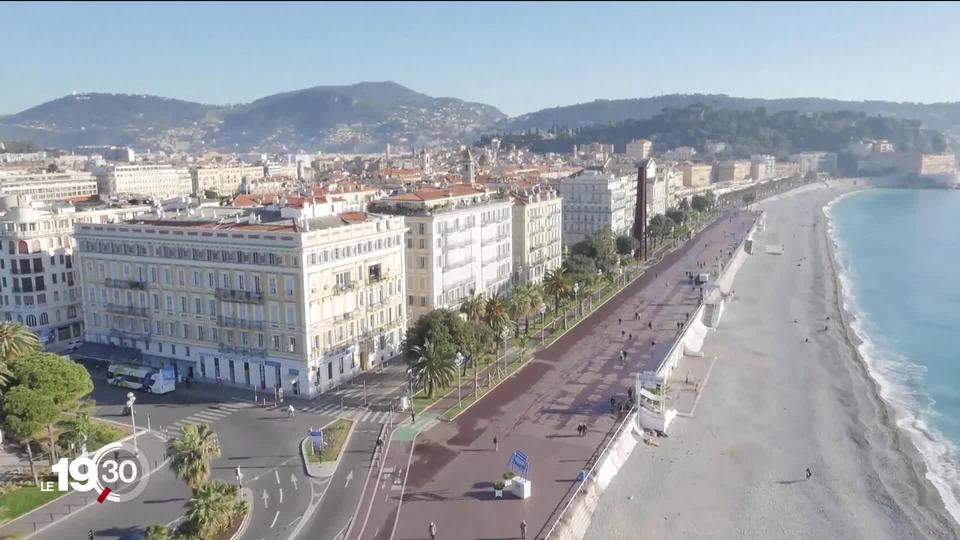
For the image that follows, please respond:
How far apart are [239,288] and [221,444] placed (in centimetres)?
1509

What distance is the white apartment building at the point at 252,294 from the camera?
5844 centimetres

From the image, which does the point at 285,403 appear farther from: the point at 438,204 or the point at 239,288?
the point at 438,204

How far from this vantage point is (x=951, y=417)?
210 feet

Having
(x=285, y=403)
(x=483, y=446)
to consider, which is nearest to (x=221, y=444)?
(x=285, y=403)

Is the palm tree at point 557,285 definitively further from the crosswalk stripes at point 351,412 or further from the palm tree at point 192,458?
the palm tree at point 192,458

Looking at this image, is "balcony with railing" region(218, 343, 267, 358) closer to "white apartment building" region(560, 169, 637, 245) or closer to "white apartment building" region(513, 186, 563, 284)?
"white apartment building" region(513, 186, 563, 284)

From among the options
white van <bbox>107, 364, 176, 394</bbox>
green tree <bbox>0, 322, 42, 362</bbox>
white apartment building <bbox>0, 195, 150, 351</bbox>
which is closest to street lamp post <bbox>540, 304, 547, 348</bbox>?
white van <bbox>107, 364, 176, 394</bbox>

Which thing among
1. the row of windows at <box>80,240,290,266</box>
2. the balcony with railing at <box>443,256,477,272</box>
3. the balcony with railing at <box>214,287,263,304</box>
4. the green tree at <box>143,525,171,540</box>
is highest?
the row of windows at <box>80,240,290,266</box>

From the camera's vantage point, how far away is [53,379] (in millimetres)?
45594

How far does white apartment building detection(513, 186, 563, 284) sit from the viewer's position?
99750 mm

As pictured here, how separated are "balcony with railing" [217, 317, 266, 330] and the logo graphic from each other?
47.7 feet

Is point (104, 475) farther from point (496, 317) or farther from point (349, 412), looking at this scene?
point (496, 317)

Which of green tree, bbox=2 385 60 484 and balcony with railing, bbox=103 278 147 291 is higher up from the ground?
balcony with railing, bbox=103 278 147 291

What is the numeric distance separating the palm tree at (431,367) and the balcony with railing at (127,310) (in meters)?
27.7
